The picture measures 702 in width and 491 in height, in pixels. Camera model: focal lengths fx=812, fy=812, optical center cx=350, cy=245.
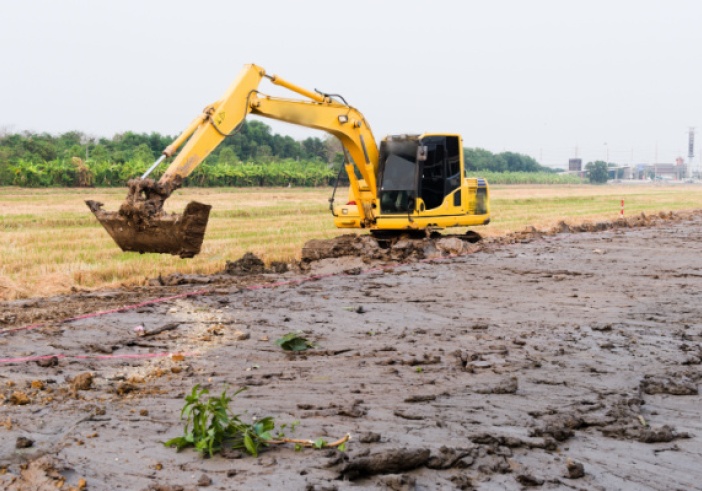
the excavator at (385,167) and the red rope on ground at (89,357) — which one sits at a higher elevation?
the excavator at (385,167)

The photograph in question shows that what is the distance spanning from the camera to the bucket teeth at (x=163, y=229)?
414 inches

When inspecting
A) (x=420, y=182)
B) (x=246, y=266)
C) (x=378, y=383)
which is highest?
(x=420, y=182)

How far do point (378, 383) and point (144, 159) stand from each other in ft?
165

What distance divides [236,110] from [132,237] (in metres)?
2.88

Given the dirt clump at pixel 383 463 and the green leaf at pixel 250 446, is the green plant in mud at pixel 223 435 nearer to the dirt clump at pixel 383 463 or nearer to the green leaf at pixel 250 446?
the green leaf at pixel 250 446

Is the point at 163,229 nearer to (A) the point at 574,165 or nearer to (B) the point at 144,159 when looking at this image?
(B) the point at 144,159

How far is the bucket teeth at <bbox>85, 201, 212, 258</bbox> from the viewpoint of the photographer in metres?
10.5

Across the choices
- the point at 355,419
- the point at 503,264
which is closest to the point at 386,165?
the point at 503,264

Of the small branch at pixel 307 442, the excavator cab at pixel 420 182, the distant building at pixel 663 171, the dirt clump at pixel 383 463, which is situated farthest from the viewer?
the distant building at pixel 663 171

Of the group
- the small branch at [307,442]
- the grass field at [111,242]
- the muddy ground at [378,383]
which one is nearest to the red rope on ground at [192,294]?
the muddy ground at [378,383]

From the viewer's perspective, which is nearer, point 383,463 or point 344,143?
point 383,463

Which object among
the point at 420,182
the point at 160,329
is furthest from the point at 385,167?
the point at 160,329

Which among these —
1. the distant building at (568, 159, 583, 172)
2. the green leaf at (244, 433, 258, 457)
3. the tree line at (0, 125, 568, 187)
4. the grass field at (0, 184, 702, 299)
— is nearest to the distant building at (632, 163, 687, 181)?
the distant building at (568, 159, 583, 172)

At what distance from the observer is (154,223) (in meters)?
10.6
